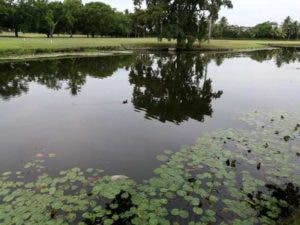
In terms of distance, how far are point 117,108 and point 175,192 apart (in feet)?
37.9

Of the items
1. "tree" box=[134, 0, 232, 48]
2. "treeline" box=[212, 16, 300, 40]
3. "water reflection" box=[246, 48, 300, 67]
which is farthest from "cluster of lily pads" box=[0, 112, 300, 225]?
"treeline" box=[212, 16, 300, 40]

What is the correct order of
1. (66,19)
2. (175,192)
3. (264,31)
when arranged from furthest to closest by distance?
(264,31), (66,19), (175,192)

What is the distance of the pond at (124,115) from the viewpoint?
39.8ft

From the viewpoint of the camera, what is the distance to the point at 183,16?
64.0 m

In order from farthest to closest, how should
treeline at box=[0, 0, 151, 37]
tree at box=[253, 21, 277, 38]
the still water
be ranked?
tree at box=[253, 21, 277, 38] → treeline at box=[0, 0, 151, 37] → the still water

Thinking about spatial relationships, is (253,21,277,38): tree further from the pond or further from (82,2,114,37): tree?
the pond

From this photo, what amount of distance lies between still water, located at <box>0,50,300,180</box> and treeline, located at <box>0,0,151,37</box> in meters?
37.8

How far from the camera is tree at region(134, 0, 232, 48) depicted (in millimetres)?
63688

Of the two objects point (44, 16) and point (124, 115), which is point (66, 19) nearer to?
point (44, 16)

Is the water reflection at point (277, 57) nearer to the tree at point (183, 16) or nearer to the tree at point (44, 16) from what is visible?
the tree at point (183, 16)

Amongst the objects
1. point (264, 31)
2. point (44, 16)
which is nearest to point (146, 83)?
point (44, 16)

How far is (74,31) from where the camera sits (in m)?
102

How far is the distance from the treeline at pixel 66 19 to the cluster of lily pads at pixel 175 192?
192ft

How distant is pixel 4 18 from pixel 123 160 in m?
81.3
